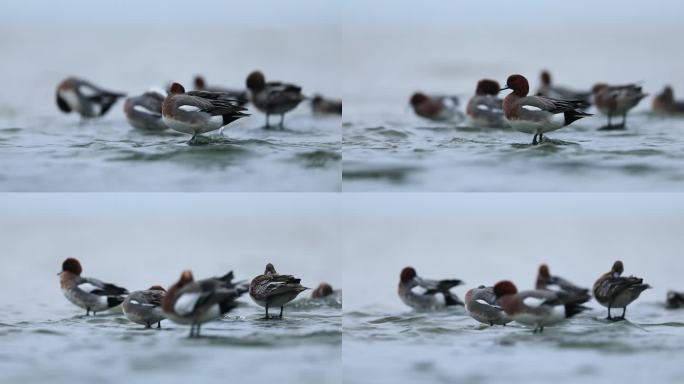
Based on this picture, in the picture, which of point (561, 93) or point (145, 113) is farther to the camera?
point (561, 93)

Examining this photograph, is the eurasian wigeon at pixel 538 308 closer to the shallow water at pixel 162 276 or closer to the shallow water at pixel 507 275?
the shallow water at pixel 507 275

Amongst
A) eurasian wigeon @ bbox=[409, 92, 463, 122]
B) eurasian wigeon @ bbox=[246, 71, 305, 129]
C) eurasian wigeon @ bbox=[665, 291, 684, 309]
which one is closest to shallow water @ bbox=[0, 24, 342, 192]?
eurasian wigeon @ bbox=[246, 71, 305, 129]

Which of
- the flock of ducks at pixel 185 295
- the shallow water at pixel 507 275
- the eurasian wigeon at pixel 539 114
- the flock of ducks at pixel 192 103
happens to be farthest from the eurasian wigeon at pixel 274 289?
the eurasian wigeon at pixel 539 114

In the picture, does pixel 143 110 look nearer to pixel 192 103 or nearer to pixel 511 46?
pixel 192 103

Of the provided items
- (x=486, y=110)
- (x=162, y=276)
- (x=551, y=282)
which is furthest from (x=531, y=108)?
(x=162, y=276)

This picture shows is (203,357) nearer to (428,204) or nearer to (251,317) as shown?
(251,317)
